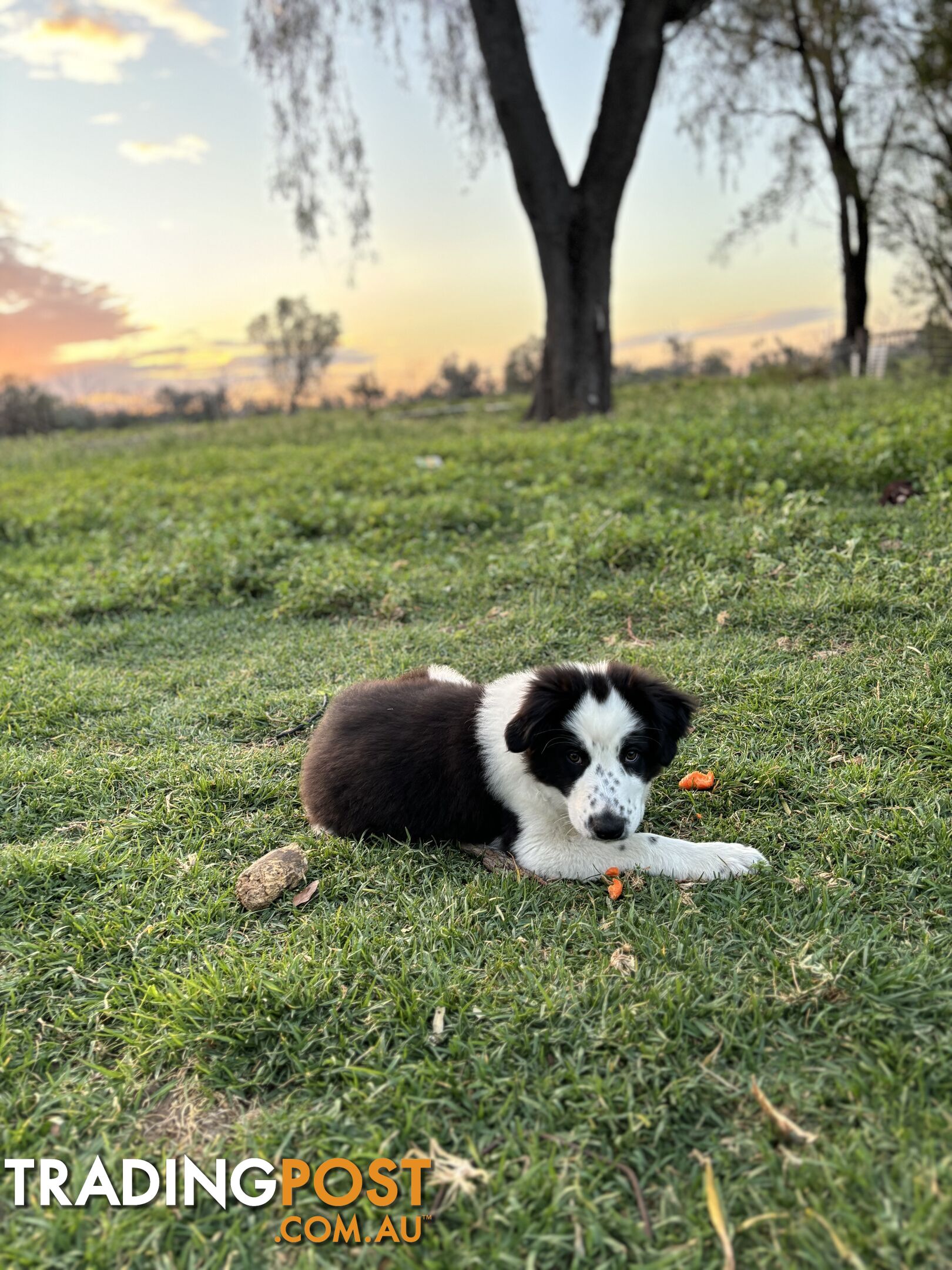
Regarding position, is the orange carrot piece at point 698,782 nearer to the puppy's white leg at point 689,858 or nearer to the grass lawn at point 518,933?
the grass lawn at point 518,933

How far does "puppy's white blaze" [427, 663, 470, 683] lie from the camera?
404 cm

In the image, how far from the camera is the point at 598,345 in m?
14.1

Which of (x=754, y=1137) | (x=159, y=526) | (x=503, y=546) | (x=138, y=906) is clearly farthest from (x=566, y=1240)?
(x=159, y=526)

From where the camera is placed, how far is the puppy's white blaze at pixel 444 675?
4.04 metres

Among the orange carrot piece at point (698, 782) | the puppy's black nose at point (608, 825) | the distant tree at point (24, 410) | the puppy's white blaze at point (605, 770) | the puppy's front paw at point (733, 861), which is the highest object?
the distant tree at point (24, 410)

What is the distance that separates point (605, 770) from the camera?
9.86 feet

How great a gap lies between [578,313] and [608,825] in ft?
40.7

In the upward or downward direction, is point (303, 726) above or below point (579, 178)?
below

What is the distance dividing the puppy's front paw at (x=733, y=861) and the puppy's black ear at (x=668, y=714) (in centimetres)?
35

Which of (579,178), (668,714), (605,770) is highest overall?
(579,178)

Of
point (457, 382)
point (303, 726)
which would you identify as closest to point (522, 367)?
point (457, 382)

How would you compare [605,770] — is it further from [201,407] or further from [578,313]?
[201,407]

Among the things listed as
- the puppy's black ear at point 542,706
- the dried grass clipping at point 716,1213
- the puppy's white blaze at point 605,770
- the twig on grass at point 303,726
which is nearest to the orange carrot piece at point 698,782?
the puppy's white blaze at point 605,770

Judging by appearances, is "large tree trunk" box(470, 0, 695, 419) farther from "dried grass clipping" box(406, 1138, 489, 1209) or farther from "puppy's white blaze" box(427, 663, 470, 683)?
"dried grass clipping" box(406, 1138, 489, 1209)
